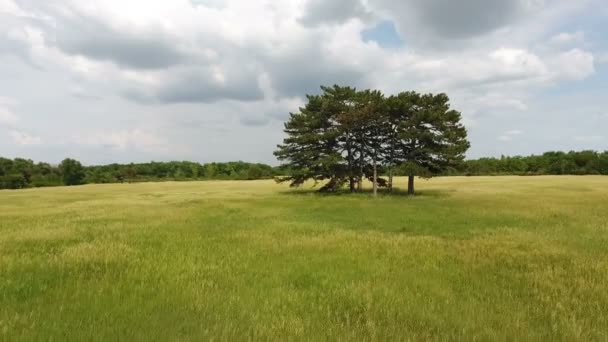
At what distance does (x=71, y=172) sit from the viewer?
A: 369 feet

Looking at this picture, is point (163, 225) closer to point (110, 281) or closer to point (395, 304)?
point (110, 281)

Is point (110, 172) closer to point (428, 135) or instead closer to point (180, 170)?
point (180, 170)

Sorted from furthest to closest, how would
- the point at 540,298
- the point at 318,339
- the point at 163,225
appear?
the point at 163,225 < the point at 540,298 < the point at 318,339

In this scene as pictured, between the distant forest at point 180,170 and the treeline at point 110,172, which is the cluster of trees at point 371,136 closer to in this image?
the distant forest at point 180,170

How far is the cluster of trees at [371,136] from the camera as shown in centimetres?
4219

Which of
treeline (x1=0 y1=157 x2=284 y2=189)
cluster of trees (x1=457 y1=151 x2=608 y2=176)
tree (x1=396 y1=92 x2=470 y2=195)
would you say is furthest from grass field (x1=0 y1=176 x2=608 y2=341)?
treeline (x1=0 y1=157 x2=284 y2=189)

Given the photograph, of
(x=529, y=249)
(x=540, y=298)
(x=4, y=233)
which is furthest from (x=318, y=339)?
(x=4, y=233)

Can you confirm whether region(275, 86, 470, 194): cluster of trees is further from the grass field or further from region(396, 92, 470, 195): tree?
the grass field

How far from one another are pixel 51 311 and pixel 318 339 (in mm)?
4411

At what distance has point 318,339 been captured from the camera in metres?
5.70

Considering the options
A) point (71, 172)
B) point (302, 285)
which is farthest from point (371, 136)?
point (71, 172)

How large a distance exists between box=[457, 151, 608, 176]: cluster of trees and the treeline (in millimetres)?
60373

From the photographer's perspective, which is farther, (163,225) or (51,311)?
(163,225)

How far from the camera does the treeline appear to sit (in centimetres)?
10319
